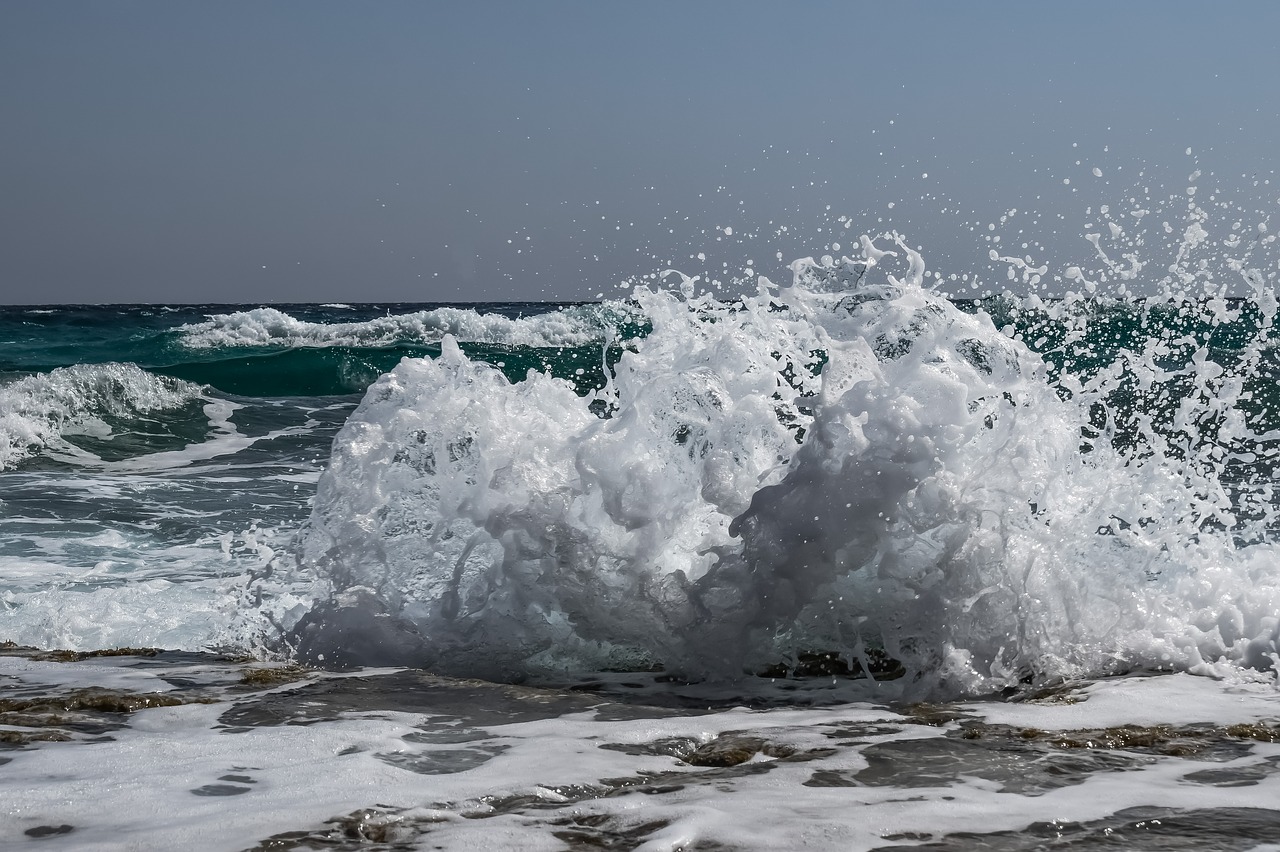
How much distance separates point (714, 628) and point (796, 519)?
0.46 m

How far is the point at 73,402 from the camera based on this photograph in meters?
12.5

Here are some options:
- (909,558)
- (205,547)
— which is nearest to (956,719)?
(909,558)

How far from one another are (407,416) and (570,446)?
767 millimetres

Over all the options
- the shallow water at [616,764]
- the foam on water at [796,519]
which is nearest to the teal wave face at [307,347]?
the foam on water at [796,519]

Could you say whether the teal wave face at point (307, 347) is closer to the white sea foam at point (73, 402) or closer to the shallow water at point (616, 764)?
the white sea foam at point (73, 402)

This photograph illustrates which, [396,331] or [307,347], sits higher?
[396,331]

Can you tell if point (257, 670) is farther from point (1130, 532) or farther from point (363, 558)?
point (1130, 532)

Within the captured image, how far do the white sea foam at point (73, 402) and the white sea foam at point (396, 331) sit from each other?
35.5ft

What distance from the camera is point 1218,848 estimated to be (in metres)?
1.98

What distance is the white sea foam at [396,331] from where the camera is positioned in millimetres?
26078

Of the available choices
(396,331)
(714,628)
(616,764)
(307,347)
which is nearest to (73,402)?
(307,347)

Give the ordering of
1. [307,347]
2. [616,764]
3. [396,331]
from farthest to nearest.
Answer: [396,331] → [307,347] → [616,764]

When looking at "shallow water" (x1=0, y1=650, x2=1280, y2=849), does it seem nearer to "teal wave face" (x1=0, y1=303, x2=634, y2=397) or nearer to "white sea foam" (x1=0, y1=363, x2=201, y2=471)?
"white sea foam" (x1=0, y1=363, x2=201, y2=471)

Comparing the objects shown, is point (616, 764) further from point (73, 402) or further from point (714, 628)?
point (73, 402)
